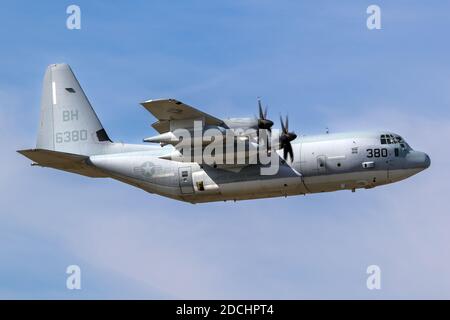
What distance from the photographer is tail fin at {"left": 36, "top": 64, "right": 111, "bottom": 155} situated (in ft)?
191

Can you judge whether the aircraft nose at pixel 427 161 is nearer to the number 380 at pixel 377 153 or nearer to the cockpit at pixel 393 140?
the cockpit at pixel 393 140

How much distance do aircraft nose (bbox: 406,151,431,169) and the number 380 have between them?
1.26 meters

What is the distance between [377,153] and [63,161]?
675 inches

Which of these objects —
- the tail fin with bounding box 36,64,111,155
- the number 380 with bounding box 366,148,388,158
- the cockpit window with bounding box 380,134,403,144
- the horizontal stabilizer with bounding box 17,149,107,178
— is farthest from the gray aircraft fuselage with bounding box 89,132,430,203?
the tail fin with bounding box 36,64,111,155

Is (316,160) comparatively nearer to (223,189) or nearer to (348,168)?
(348,168)

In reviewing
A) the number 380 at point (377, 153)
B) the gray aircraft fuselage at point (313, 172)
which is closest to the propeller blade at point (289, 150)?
the gray aircraft fuselage at point (313, 172)

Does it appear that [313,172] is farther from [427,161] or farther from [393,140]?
[427,161]

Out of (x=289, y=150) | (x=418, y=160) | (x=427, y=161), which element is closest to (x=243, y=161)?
(x=289, y=150)

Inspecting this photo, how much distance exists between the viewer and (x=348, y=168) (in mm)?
52281

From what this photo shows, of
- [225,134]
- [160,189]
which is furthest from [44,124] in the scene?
[225,134]

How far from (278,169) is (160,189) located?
6868 mm

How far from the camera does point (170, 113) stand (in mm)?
50969

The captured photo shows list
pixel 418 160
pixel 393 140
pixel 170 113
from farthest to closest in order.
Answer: pixel 393 140 < pixel 418 160 < pixel 170 113

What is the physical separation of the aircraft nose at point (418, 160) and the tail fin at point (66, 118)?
1714 cm
